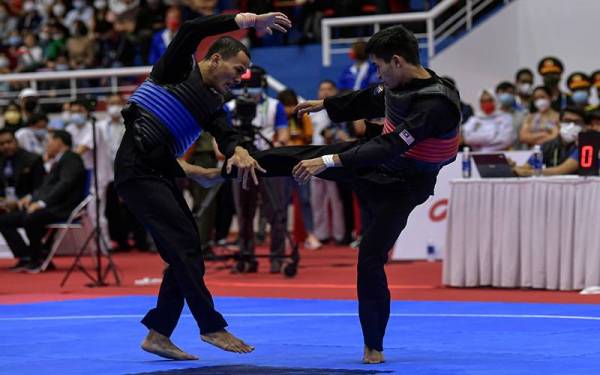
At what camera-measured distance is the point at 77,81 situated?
21891 mm

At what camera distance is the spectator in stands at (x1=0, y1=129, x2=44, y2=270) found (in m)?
15.7

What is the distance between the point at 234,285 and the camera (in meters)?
13.1

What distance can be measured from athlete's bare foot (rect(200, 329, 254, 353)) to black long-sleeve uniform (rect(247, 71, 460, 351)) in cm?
75

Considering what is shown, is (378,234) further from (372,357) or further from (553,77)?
(553,77)

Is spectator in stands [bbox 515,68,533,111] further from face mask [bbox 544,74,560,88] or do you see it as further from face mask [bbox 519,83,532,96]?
Result: face mask [bbox 544,74,560,88]

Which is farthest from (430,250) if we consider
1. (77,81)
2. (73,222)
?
(77,81)

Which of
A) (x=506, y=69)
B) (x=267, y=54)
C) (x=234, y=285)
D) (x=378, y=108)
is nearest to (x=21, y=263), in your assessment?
(x=234, y=285)

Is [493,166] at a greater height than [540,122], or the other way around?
[540,122]

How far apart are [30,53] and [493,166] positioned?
14.2 meters

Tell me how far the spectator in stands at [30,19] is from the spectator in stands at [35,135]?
8501 mm

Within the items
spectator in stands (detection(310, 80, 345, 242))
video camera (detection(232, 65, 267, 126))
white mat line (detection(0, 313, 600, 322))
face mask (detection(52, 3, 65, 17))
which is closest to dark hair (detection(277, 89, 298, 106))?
video camera (detection(232, 65, 267, 126))

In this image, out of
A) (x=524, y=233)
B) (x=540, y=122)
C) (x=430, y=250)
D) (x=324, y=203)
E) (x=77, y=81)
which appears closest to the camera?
(x=524, y=233)

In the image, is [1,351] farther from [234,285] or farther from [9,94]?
[9,94]

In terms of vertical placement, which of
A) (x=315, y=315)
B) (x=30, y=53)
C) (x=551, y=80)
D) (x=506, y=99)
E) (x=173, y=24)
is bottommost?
(x=315, y=315)
